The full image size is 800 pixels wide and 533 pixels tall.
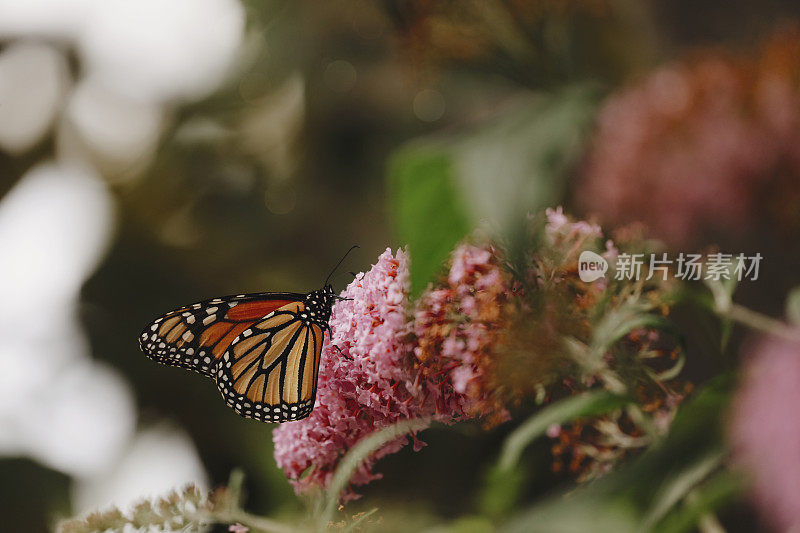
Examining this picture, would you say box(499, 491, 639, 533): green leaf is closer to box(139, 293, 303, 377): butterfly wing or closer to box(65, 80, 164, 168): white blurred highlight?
box(139, 293, 303, 377): butterfly wing

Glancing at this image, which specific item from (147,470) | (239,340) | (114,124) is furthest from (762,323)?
(114,124)

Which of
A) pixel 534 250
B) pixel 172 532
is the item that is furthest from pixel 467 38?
pixel 172 532

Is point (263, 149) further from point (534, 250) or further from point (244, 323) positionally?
point (534, 250)

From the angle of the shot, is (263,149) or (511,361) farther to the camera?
(263,149)

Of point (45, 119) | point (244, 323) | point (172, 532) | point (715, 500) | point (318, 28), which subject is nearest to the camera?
point (715, 500)

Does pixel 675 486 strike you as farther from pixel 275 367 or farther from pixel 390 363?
pixel 275 367

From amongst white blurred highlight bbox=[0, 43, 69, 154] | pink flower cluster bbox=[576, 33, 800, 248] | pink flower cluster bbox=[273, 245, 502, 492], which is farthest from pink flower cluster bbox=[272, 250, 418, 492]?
white blurred highlight bbox=[0, 43, 69, 154]
